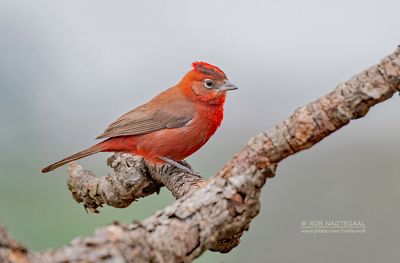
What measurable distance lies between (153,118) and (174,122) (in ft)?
0.75

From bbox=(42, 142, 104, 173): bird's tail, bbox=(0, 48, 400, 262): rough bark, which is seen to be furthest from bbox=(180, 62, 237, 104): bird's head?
bbox=(0, 48, 400, 262): rough bark

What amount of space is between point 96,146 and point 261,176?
3057 mm

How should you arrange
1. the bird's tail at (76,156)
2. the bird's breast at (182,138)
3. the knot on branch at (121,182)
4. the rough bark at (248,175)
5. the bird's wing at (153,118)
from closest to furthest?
1. the rough bark at (248,175)
2. the knot on branch at (121,182)
3. the bird's tail at (76,156)
4. the bird's breast at (182,138)
5. the bird's wing at (153,118)

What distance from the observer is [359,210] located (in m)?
6.49

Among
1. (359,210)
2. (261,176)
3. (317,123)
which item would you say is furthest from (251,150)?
(359,210)

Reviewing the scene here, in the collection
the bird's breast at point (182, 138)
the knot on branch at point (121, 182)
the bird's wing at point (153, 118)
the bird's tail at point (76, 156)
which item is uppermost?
the bird's wing at point (153, 118)

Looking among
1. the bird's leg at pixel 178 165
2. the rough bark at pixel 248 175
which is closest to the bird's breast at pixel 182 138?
the bird's leg at pixel 178 165

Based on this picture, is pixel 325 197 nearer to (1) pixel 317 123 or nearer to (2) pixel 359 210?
(2) pixel 359 210

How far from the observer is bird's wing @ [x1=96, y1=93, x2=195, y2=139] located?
605 centimetres

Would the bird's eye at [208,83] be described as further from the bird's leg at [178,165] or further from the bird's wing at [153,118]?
the bird's leg at [178,165]

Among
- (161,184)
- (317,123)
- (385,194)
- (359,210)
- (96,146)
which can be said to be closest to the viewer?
(317,123)

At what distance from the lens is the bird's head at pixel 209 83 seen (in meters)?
6.26

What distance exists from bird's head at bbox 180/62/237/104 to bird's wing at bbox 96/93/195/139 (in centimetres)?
15

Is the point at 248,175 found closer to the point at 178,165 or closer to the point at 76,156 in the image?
the point at 178,165
